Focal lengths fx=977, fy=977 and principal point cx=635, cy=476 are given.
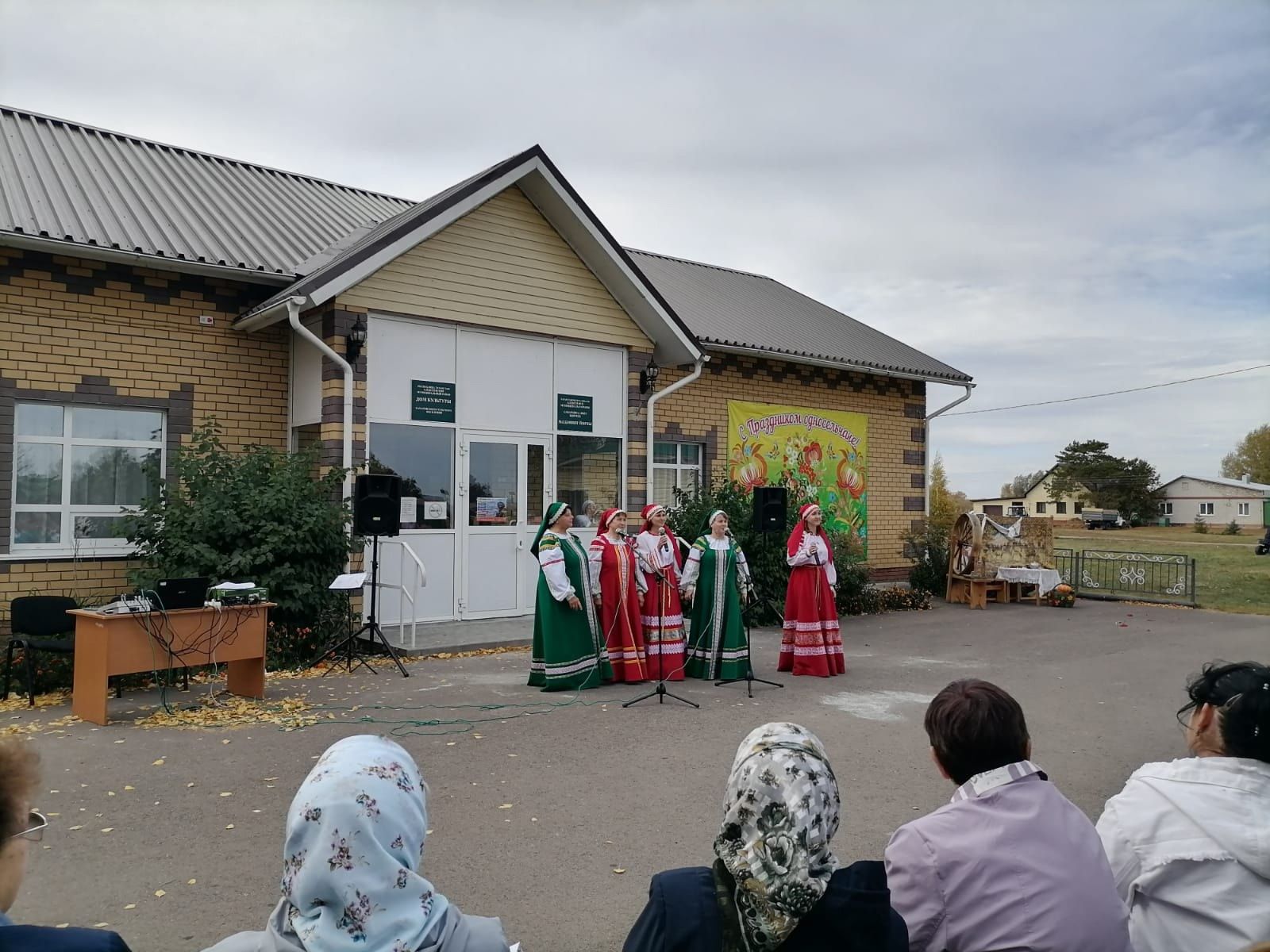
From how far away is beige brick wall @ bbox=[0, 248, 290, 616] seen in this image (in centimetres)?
958

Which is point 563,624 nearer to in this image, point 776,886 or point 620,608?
point 620,608

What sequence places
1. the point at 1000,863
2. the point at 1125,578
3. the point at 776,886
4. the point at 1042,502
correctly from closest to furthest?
the point at 776,886, the point at 1000,863, the point at 1125,578, the point at 1042,502

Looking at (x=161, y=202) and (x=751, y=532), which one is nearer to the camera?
(x=161, y=202)

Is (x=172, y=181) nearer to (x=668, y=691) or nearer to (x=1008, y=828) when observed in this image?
(x=668, y=691)

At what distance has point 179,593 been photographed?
25.0 ft

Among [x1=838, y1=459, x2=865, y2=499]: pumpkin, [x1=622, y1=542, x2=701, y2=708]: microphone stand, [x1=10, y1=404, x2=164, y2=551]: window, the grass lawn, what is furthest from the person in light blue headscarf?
the grass lawn

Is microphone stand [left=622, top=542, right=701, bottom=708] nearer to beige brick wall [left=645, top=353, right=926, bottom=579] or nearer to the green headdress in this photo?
the green headdress

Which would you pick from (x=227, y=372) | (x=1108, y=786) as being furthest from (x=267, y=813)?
(x=227, y=372)

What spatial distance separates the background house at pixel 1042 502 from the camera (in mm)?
85500

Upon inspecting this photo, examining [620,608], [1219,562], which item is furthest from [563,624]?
[1219,562]

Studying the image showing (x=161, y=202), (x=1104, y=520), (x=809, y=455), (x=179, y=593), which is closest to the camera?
(x=179, y=593)

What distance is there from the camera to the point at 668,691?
897cm

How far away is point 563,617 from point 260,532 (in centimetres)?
306

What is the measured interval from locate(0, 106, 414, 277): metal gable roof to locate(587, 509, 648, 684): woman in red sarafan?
184 inches
